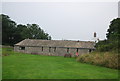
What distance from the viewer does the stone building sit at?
38.8 m

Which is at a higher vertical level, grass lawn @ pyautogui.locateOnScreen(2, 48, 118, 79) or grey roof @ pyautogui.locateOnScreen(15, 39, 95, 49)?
grey roof @ pyautogui.locateOnScreen(15, 39, 95, 49)

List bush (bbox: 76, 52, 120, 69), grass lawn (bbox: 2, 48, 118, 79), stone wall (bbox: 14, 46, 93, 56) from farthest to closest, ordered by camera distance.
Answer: stone wall (bbox: 14, 46, 93, 56) → bush (bbox: 76, 52, 120, 69) → grass lawn (bbox: 2, 48, 118, 79)

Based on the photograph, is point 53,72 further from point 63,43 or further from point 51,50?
point 63,43

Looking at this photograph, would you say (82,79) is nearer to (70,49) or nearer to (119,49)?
(119,49)

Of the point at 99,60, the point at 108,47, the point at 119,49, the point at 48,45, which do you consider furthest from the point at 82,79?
the point at 48,45

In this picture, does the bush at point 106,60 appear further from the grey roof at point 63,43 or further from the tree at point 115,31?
the grey roof at point 63,43

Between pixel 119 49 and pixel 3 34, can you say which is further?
pixel 3 34

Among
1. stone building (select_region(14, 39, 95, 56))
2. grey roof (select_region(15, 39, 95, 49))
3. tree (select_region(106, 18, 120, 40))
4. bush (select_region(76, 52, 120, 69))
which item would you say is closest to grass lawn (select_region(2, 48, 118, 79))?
bush (select_region(76, 52, 120, 69))

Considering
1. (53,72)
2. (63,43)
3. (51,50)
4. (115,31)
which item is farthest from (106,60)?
(63,43)

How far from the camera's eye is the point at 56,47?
40.8m

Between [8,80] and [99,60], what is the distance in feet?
41.8

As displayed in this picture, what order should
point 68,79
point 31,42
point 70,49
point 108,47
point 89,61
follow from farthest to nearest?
point 31,42
point 70,49
point 108,47
point 89,61
point 68,79

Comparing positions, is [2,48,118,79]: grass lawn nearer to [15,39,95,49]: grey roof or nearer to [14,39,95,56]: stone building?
[14,39,95,56]: stone building

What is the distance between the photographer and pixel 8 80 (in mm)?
10148
